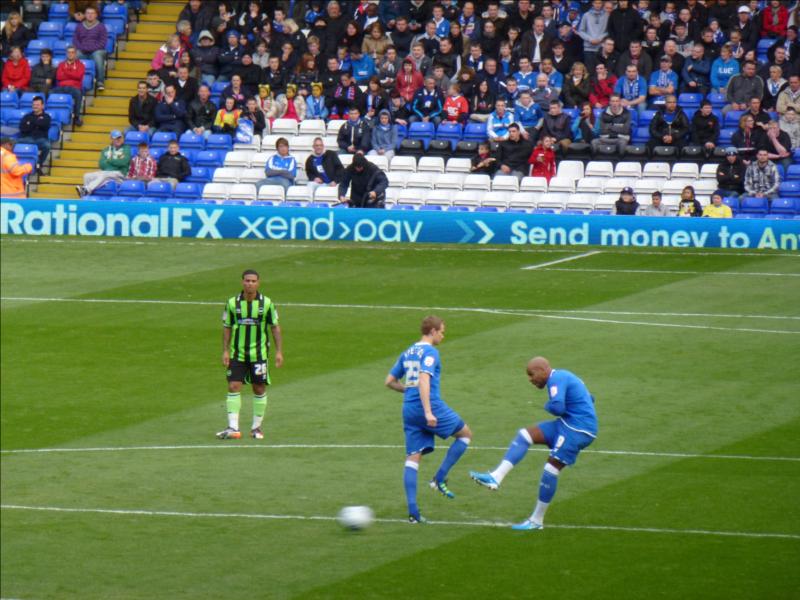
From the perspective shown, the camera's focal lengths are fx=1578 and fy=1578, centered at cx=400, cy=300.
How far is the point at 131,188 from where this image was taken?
113 feet

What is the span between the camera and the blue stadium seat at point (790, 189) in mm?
31391

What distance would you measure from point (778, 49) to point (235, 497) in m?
21.5

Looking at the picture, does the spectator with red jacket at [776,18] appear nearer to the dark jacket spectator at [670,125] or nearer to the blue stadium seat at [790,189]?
the dark jacket spectator at [670,125]

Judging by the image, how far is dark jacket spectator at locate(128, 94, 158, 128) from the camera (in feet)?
119

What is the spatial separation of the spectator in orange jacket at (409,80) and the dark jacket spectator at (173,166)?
199 inches

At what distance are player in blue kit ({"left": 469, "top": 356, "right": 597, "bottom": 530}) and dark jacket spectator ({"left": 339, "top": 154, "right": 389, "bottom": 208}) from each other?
59.9 ft

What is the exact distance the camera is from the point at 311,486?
15.6 metres

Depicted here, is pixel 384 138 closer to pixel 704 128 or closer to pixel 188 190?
pixel 188 190

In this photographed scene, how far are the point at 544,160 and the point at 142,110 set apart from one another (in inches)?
381

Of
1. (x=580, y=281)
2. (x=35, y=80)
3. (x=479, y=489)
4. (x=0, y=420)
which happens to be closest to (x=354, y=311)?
(x=580, y=281)

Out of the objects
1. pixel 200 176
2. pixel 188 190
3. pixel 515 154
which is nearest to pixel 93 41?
pixel 200 176

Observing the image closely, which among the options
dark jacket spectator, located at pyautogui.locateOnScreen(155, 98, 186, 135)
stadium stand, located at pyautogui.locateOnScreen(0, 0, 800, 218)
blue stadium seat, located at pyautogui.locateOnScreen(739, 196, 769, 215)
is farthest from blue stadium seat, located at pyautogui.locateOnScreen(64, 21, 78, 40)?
blue stadium seat, located at pyautogui.locateOnScreen(739, 196, 769, 215)

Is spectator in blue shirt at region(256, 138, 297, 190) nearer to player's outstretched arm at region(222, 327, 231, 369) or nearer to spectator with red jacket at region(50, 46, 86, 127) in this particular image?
spectator with red jacket at region(50, 46, 86, 127)

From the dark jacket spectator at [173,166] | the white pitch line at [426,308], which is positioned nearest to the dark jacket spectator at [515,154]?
the dark jacket spectator at [173,166]
